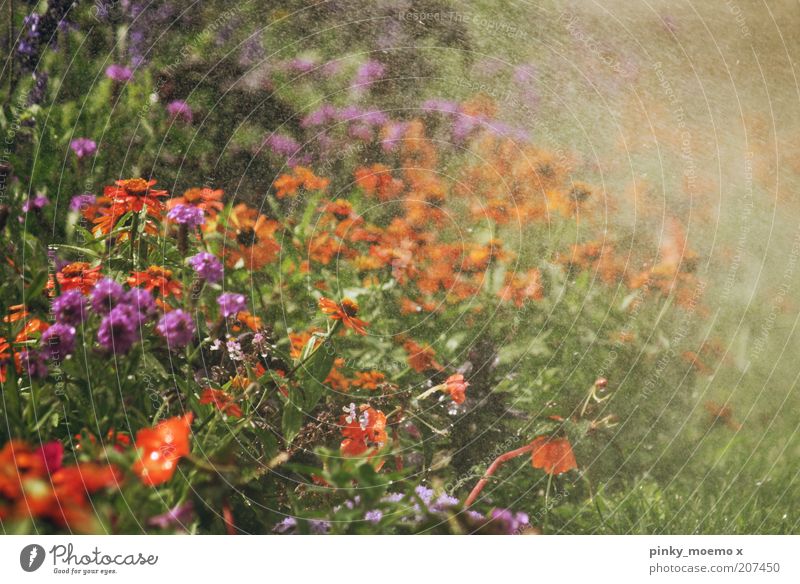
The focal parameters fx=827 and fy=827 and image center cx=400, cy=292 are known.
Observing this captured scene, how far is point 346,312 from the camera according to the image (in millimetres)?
1499

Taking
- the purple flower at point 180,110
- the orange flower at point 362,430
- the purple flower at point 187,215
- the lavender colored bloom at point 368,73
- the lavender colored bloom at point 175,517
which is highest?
the lavender colored bloom at point 368,73

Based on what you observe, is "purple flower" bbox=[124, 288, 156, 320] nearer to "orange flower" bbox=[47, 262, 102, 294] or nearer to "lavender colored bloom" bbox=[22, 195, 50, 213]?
"orange flower" bbox=[47, 262, 102, 294]

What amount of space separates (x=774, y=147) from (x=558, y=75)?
48 centimetres

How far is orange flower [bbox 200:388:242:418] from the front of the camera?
1.43m

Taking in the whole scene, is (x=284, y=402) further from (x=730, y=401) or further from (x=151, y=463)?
(x=730, y=401)

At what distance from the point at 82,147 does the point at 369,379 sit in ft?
2.11

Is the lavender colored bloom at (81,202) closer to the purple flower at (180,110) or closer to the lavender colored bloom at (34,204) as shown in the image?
the lavender colored bloom at (34,204)

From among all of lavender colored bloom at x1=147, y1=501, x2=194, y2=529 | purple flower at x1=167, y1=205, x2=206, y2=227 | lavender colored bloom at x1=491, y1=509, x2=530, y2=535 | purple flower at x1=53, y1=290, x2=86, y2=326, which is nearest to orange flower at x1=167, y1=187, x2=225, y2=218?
purple flower at x1=167, y1=205, x2=206, y2=227

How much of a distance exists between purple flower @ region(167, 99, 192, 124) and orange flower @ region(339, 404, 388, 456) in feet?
1.95

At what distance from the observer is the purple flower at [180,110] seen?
4.82 feet

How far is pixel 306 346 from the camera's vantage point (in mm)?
1466

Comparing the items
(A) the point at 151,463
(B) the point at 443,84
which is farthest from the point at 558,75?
(A) the point at 151,463
